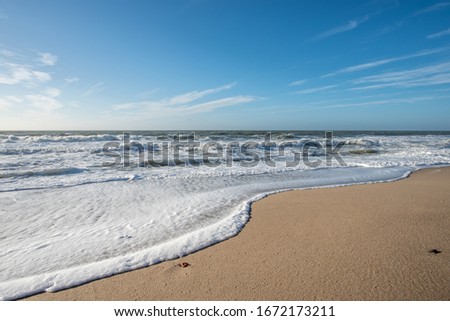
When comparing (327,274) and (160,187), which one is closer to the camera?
(327,274)

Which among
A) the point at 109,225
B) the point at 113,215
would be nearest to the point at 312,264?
the point at 109,225

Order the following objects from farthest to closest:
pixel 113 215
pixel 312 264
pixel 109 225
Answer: pixel 113 215 → pixel 109 225 → pixel 312 264

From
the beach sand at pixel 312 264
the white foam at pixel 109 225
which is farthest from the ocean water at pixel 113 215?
the beach sand at pixel 312 264

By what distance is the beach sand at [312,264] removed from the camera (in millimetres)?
2266

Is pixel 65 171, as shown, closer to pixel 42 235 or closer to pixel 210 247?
pixel 42 235

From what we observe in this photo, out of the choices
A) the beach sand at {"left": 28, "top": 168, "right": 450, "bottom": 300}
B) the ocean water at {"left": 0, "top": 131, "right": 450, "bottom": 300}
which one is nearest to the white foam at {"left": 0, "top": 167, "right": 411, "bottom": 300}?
the ocean water at {"left": 0, "top": 131, "right": 450, "bottom": 300}

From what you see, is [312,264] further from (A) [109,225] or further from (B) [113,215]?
(B) [113,215]

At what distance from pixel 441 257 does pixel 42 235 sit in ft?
15.2

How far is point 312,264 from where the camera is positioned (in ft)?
8.80

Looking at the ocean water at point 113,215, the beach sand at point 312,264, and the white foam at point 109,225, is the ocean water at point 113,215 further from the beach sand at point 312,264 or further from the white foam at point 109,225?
the beach sand at point 312,264

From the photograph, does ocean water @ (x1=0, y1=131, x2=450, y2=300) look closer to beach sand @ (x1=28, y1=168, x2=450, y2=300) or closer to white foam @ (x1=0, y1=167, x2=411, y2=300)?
white foam @ (x1=0, y1=167, x2=411, y2=300)

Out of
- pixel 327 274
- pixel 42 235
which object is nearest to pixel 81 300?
pixel 42 235
